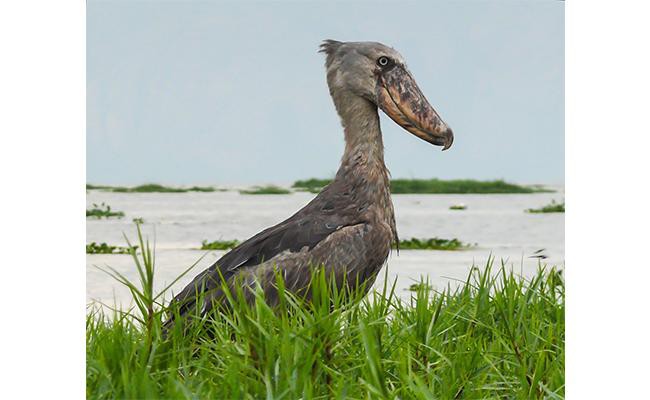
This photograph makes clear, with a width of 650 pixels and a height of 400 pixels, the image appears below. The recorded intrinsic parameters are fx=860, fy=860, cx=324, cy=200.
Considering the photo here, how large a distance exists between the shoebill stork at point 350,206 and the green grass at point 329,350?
0.72 feet

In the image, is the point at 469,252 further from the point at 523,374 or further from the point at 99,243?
the point at 99,243

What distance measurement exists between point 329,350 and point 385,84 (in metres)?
1.46

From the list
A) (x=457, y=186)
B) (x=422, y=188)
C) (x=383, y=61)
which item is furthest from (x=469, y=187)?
(x=383, y=61)

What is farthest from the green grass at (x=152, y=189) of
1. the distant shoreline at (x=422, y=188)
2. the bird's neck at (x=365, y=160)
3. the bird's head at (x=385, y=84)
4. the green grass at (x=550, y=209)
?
the green grass at (x=550, y=209)

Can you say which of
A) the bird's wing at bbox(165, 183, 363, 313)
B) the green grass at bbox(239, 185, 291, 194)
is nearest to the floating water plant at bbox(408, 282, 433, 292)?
the bird's wing at bbox(165, 183, 363, 313)

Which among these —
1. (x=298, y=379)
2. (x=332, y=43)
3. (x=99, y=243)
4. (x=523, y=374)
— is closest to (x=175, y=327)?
(x=298, y=379)

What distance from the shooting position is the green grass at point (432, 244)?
3.60m

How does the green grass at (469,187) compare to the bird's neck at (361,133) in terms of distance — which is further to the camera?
the bird's neck at (361,133)

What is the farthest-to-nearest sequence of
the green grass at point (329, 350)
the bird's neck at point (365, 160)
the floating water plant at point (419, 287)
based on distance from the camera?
1. the bird's neck at point (365, 160)
2. the floating water plant at point (419, 287)
3. the green grass at point (329, 350)

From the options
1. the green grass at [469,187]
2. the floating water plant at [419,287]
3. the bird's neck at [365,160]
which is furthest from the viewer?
the bird's neck at [365,160]

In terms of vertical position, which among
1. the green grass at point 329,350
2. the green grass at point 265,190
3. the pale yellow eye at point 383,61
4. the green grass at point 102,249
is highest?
the pale yellow eye at point 383,61

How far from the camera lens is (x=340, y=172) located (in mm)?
3797

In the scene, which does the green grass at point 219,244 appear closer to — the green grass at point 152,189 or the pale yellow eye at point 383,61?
the green grass at point 152,189

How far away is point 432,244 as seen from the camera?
367cm
